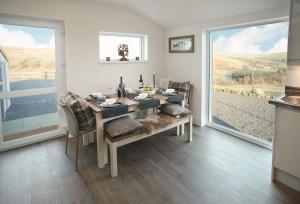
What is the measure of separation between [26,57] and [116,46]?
1702 millimetres

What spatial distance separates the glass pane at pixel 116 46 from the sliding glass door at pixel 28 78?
0.86 m

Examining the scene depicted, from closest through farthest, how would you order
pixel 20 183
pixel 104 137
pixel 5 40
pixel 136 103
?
pixel 20 183
pixel 104 137
pixel 136 103
pixel 5 40

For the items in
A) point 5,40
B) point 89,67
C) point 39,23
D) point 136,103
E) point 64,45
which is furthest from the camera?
point 89,67

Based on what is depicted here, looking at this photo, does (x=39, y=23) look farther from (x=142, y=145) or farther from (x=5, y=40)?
(x=142, y=145)

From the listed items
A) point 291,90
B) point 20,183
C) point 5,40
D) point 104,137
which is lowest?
point 20,183

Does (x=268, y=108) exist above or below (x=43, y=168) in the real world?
above

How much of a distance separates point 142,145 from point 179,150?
2.02 feet

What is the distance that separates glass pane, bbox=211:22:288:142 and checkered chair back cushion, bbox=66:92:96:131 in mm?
2478

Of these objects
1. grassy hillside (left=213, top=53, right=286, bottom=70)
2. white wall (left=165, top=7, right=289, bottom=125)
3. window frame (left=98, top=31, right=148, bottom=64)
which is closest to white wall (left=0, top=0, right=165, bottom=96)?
window frame (left=98, top=31, right=148, bottom=64)

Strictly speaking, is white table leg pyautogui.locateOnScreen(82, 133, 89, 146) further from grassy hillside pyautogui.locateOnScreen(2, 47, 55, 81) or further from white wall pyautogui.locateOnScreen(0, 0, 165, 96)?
grassy hillside pyautogui.locateOnScreen(2, 47, 55, 81)

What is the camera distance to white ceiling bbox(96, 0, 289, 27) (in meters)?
3.07

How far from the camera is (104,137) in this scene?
280cm

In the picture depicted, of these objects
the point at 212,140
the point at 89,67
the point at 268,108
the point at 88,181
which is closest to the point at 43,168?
the point at 88,181

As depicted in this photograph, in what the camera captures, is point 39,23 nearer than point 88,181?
No
